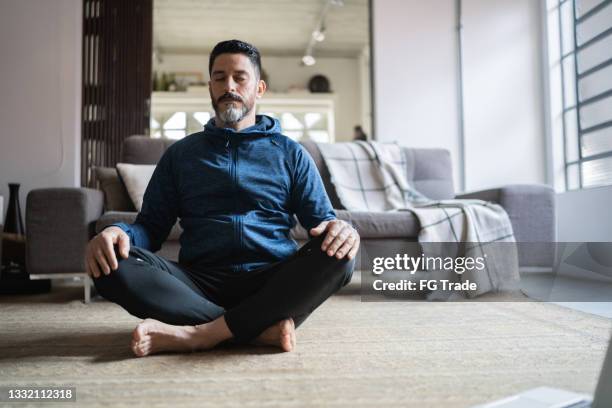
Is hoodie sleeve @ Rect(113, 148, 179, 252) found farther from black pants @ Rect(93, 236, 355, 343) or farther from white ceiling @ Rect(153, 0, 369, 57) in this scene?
white ceiling @ Rect(153, 0, 369, 57)

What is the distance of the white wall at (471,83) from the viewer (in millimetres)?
3875

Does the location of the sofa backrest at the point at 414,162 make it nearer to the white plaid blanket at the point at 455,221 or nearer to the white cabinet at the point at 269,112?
the white plaid blanket at the point at 455,221

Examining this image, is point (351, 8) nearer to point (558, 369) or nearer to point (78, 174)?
point (78, 174)

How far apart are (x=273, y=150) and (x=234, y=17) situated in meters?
5.61

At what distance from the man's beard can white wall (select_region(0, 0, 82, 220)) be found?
8.56 feet

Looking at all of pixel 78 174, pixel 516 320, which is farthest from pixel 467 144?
pixel 78 174

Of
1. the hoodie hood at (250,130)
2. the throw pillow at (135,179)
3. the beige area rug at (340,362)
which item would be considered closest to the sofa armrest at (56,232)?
the throw pillow at (135,179)

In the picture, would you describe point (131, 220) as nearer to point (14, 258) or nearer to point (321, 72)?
point (14, 258)

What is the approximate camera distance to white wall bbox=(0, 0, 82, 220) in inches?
142

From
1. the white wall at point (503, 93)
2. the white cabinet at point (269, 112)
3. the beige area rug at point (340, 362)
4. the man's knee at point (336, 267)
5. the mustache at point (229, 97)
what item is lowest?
the beige area rug at point (340, 362)

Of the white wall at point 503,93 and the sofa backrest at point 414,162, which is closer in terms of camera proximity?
the sofa backrest at point 414,162

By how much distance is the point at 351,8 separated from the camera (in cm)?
637

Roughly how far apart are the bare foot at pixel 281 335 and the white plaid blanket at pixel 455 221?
1318 millimetres

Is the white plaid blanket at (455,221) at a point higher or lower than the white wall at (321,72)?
lower
